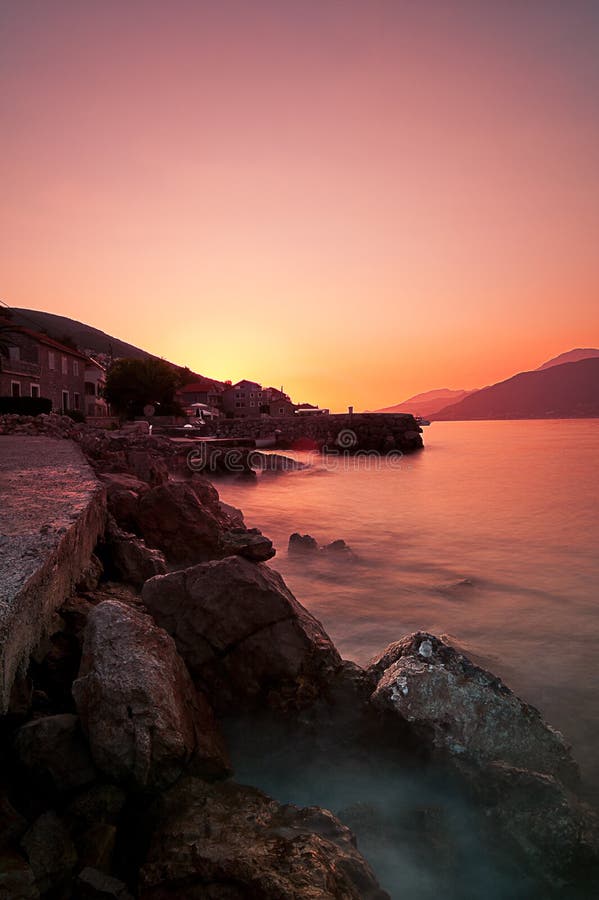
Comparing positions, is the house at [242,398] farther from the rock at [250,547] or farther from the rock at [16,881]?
the rock at [16,881]

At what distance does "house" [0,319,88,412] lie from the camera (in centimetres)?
4184

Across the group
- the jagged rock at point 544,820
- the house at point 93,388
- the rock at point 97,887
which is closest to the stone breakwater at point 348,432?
the house at point 93,388

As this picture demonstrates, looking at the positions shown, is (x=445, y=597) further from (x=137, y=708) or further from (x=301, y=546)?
(x=137, y=708)

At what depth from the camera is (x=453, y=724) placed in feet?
12.1

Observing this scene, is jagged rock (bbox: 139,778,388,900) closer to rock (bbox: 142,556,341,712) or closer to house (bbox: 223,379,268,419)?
rock (bbox: 142,556,341,712)

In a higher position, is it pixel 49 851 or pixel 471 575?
pixel 49 851

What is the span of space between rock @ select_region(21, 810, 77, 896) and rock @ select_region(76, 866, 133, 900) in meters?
0.08

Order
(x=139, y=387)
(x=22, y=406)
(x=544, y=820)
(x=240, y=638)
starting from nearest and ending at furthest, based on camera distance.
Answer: (x=544, y=820) → (x=240, y=638) → (x=22, y=406) → (x=139, y=387)

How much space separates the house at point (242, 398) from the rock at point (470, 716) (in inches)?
4113

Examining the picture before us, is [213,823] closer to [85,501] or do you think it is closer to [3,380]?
[85,501]

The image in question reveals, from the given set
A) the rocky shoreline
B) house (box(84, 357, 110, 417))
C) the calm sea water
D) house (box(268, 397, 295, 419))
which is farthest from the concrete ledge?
house (box(268, 397, 295, 419))

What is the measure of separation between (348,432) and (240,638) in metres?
54.3

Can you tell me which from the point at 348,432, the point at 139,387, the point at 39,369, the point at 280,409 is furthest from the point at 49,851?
the point at 280,409

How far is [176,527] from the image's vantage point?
26.8 feet
